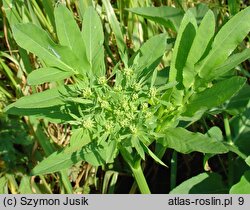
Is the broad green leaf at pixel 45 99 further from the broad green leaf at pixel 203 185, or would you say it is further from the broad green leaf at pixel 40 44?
the broad green leaf at pixel 203 185

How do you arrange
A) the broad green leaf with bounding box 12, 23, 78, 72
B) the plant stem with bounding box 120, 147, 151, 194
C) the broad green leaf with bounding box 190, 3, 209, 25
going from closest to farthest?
Answer: the broad green leaf with bounding box 12, 23, 78, 72 < the plant stem with bounding box 120, 147, 151, 194 < the broad green leaf with bounding box 190, 3, 209, 25

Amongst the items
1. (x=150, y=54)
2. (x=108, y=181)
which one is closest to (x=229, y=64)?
(x=150, y=54)

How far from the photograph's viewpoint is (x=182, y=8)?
1856 millimetres

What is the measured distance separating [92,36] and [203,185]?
0.69m

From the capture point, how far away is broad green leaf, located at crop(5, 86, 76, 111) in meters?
1.23

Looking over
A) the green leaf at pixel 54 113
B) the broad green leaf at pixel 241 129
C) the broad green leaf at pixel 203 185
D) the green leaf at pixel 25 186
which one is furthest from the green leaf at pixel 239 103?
the green leaf at pixel 25 186

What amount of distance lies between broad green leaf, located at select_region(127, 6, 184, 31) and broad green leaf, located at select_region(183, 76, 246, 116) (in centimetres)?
45

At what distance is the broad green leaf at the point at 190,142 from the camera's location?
1.17m

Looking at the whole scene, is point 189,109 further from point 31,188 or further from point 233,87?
point 31,188

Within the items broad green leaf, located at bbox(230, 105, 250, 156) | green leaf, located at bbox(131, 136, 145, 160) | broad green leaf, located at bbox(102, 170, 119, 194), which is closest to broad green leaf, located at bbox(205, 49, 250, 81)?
green leaf, located at bbox(131, 136, 145, 160)

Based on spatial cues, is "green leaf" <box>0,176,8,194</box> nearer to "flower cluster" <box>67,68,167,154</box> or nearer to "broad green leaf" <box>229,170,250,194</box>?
"flower cluster" <box>67,68,167,154</box>

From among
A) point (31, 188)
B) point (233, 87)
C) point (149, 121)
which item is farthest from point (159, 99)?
point (31, 188)

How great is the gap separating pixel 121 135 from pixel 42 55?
1.07ft

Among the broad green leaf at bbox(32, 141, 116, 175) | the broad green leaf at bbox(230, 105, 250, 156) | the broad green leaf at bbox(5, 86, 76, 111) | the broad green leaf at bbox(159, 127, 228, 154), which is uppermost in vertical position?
the broad green leaf at bbox(5, 86, 76, 111)
